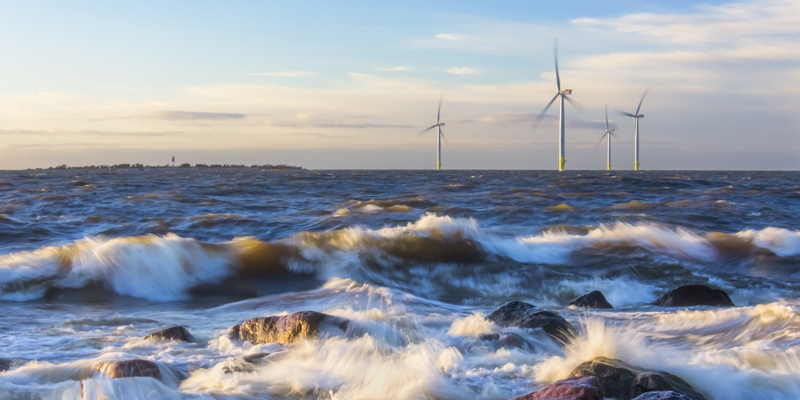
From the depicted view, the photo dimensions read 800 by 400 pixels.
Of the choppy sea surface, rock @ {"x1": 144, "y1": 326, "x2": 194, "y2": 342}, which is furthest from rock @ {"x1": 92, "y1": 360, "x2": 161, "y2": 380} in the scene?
rock @ {"x1": 144, "y1": 326, "x2": 194, "y2": 342}

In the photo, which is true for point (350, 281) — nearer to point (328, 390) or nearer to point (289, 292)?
point (289, 292)

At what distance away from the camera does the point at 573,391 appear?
371 cm

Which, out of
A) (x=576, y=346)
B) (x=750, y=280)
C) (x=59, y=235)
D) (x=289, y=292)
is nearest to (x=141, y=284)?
(x=289, y=292)

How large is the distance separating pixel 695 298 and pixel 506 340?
10.5 feet

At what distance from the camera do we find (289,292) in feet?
30.7

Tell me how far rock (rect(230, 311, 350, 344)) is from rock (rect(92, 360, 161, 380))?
1.11 meters

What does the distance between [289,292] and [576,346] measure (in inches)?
204

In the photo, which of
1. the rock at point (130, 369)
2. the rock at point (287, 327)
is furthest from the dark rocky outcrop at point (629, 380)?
the rock at point (130, 369)

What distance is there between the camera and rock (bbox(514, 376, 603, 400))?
144 inches

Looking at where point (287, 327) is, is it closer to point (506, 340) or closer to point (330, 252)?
point (506, 340)

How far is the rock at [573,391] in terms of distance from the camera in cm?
366

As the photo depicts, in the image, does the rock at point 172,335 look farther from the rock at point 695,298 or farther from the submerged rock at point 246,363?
the rock at point 695,298

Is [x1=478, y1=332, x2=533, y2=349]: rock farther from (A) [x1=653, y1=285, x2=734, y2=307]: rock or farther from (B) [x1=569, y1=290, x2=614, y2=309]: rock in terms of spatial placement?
(A) [x1=653, y1=285, x2=734, y2=307]: rock

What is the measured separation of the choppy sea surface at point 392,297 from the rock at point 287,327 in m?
0.13
